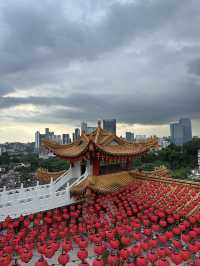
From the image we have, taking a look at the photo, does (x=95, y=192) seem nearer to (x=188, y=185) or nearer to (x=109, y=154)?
(x=109, y=154)

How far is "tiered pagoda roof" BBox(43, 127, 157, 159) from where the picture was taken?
46.0 ft

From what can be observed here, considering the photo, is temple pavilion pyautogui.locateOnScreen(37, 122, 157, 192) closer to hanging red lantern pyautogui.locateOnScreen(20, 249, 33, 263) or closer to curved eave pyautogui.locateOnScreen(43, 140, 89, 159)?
curved eave pyautogui.locateOnScreen(43, 140, 89, 159)

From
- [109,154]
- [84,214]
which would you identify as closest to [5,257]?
[84,214]

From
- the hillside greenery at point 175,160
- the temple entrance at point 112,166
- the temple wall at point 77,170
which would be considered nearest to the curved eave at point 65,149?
the temple wall at point 77,170

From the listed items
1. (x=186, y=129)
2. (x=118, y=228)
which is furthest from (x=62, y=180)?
(x=186, y=129)

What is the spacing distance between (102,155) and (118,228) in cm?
422

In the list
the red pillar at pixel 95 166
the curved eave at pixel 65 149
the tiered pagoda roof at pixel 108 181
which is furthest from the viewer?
the red pillar at pixel 95 166

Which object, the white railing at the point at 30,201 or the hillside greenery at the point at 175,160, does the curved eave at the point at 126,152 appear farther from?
the hillside greenery at the point at 175,160

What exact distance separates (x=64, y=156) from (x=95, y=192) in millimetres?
2628

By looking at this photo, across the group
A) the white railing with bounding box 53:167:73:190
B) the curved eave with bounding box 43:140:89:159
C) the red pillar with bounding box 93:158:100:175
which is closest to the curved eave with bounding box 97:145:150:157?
the red pillar with bounding box 93:158:100:175

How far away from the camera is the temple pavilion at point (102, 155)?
1312cm

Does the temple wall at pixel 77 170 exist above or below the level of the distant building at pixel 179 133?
below

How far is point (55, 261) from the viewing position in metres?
10.1

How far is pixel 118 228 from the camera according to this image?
984cm
